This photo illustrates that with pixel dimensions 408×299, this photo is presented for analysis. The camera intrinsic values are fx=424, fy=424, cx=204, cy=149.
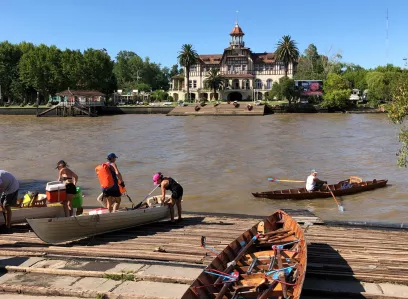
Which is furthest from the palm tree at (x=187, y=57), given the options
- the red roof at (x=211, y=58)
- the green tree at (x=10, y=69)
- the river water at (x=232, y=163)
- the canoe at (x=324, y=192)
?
the canoe at (x=324, y=192)

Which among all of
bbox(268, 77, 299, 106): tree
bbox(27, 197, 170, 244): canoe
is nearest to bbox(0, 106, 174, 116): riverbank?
bbox(268, 77, 299, 106): tree

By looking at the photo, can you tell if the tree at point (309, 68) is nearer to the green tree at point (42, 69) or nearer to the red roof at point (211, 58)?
the red roof at point (211, 58)

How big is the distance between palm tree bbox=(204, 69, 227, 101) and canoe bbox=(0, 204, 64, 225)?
9537 cm

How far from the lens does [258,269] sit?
22.2ft

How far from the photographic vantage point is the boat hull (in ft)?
28.5

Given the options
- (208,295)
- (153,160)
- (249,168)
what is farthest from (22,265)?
(153,160)

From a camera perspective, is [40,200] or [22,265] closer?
[22,265]

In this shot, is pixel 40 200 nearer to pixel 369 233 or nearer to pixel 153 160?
pixel 369 233

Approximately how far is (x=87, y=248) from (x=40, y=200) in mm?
3493

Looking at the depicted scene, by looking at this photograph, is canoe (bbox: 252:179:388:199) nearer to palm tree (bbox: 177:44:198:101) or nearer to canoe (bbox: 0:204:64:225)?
canoe (bbox: 0:204:64:225)

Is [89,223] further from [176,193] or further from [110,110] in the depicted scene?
[110,110]

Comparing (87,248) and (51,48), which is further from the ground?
(51,48)

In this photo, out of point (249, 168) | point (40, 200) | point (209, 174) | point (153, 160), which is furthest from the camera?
point (153, 160)

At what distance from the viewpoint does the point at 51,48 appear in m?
105
